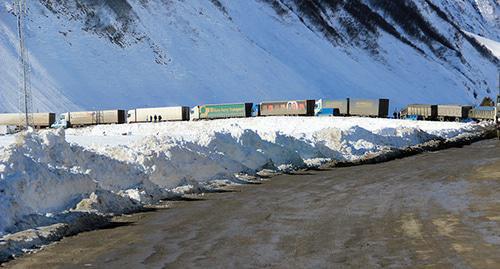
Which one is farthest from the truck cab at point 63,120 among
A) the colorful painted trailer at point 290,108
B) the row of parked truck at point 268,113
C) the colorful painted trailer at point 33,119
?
the colorful painted trailer at point 290,108

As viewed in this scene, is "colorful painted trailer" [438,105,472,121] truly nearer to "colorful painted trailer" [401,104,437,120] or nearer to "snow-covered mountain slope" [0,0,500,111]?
"colorful painted trailer" [401,104,437,120]

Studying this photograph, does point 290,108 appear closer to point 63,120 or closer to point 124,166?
point 63,120

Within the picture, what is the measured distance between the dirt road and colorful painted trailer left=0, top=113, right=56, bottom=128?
61.9 metres

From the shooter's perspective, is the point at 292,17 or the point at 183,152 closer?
the point at 183,152

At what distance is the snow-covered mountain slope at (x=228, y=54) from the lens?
95.9 m

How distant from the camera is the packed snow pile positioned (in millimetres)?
12117

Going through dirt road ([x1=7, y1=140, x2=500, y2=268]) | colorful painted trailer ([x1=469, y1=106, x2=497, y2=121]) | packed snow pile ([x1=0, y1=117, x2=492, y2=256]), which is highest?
colorful painted trailer ([x1=469, y1=106, x2=497, y2=121])

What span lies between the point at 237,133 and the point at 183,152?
528cm

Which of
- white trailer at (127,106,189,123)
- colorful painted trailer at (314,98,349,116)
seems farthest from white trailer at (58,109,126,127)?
colorful painted trailer at (314,98,349,116)

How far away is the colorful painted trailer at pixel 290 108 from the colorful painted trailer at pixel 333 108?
1.23m

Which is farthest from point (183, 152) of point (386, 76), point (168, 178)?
point (386, 76)

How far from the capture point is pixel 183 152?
61.4 feet

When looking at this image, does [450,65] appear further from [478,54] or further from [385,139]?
[385,139]

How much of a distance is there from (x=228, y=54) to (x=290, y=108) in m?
41.1
